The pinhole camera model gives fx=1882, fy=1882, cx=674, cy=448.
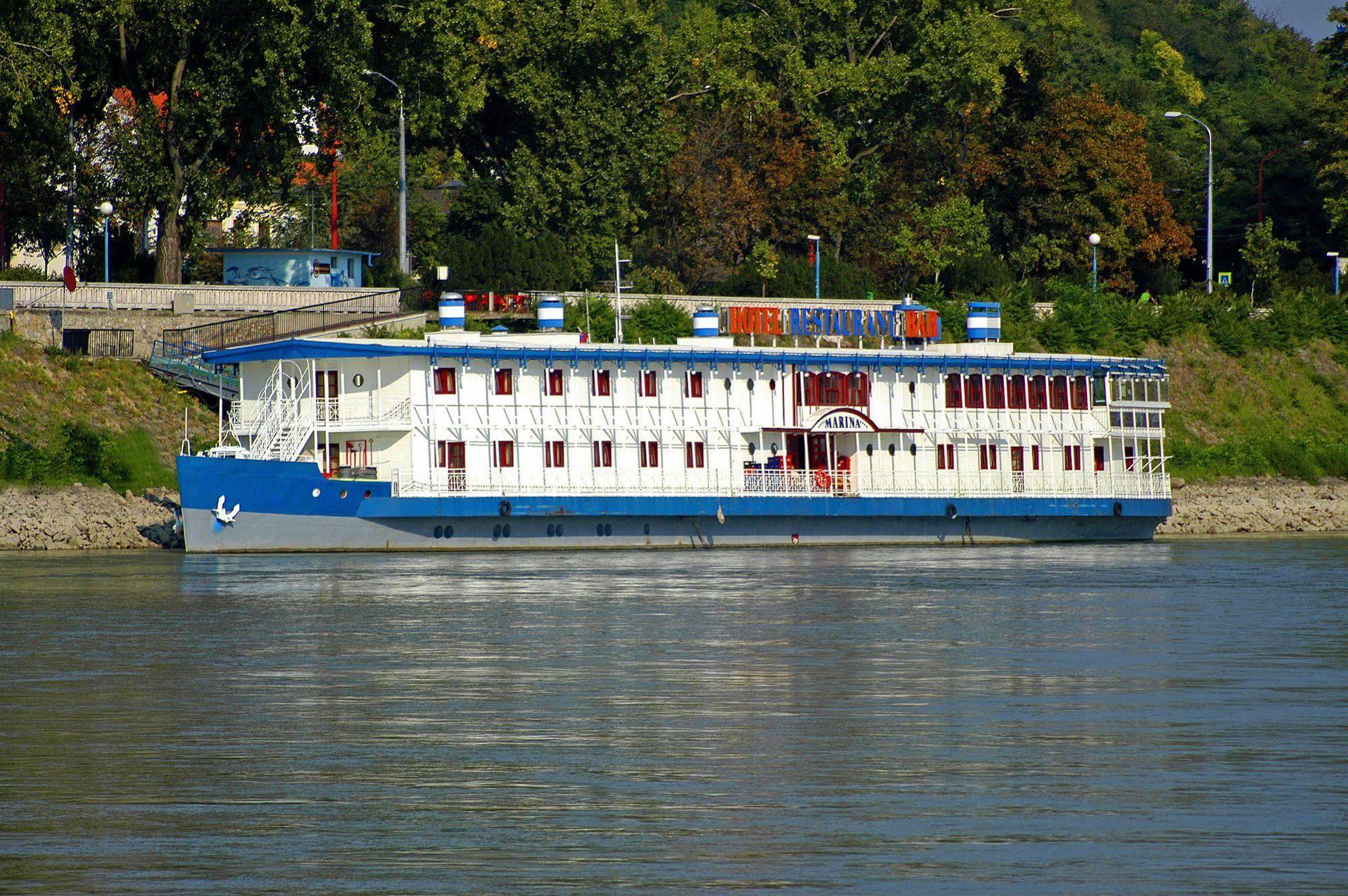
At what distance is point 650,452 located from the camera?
58531 millimetres

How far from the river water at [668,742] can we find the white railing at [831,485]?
1390cm

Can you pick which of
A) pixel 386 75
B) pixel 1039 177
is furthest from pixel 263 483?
pixel 1039 177

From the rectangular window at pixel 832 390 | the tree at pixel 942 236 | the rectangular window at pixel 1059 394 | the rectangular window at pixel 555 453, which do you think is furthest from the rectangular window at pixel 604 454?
the tree at pixel 942 236

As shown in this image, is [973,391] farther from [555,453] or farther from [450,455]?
[450,455]

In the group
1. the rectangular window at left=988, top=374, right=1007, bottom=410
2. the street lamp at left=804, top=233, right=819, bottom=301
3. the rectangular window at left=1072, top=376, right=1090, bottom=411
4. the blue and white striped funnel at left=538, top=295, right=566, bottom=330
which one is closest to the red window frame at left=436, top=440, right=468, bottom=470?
the blue and white striped funnel at left=538, top=295, right=566, bottom=330

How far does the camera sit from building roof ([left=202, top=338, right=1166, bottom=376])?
54562 mm

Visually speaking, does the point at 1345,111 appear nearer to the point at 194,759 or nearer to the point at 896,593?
the point at 896,593

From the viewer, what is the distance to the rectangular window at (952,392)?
63062mm

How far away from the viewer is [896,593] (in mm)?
41750

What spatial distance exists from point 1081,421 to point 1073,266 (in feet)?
98.8

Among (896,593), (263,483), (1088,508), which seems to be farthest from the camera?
(1088,508)

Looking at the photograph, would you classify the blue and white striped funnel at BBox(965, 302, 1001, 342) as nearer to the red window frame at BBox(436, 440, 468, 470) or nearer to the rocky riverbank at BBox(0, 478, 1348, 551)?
the red window frame at BBox(436, 440, 468, 470)

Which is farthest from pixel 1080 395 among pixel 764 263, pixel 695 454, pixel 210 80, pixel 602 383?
pixel 210 80

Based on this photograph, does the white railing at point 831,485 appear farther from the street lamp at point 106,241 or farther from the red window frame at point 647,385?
the street lamp at point 106,241
